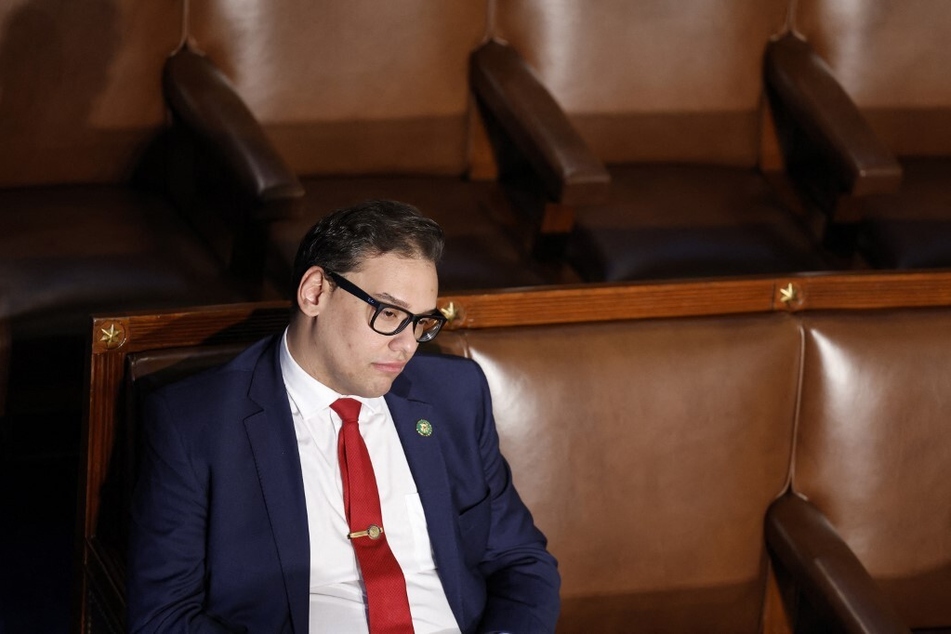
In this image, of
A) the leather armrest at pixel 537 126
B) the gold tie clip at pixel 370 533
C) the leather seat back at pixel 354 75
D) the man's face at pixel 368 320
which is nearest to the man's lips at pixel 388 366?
the man's face at pixel 368 320

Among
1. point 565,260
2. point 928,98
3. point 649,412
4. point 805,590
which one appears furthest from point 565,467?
point 928,98

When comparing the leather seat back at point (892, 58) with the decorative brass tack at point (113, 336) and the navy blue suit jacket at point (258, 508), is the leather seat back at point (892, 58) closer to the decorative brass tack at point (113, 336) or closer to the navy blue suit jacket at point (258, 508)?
the navy blue suit jacket at point (258, 508)

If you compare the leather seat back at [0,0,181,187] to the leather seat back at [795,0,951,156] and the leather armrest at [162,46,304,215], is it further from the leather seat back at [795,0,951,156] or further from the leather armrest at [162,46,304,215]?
the leather seat back at [795,0,951,156]

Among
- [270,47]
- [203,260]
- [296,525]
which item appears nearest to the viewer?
[296,525]

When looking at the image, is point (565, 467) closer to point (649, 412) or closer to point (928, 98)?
point (649, 412)

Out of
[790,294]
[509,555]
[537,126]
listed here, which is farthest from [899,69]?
[509,555]

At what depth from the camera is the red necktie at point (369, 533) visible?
77cm

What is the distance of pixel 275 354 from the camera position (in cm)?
79

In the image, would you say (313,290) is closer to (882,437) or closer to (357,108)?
(882,437)

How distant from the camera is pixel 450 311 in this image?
2.85 feet

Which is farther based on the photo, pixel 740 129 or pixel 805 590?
pixel 740 129

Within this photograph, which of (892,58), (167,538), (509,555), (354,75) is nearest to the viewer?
(167,538)

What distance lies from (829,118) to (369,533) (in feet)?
2.34

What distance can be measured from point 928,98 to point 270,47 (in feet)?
2.38
